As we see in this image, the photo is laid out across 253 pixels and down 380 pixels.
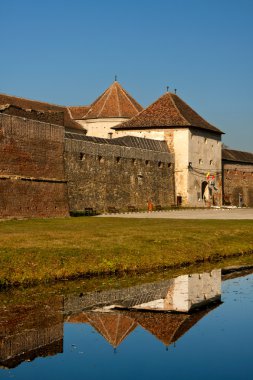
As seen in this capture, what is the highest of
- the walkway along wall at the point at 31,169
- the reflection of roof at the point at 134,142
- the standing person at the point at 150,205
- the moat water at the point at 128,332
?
the reflection of roof at the point at 134,142

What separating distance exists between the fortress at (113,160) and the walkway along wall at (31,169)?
0.14 feet

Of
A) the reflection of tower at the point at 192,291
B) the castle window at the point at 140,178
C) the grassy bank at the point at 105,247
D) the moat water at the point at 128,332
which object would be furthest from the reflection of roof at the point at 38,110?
the moat water at the point at 128,332

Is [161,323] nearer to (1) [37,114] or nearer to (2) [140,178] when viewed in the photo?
(1) [37,114]

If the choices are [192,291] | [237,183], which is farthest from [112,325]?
[237,183]

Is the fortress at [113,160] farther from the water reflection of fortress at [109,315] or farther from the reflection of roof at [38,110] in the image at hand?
the water reflection of fortress at [109,315]

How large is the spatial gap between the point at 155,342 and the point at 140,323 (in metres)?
1.47

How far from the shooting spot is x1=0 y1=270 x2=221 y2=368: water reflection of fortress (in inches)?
461

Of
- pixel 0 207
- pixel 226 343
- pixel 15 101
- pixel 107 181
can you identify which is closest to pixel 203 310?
pixel 226 343

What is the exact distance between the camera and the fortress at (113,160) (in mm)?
31750

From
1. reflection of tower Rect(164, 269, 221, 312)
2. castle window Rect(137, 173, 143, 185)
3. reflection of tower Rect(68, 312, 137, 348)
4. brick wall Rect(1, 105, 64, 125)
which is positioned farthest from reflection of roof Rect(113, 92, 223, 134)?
reflection of tower Rect(68, 312, 137, 348)

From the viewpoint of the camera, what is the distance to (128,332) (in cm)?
1252

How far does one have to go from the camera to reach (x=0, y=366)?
10.5m

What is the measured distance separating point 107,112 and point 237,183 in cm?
1290

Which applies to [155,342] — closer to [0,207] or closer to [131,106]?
[0,207]
